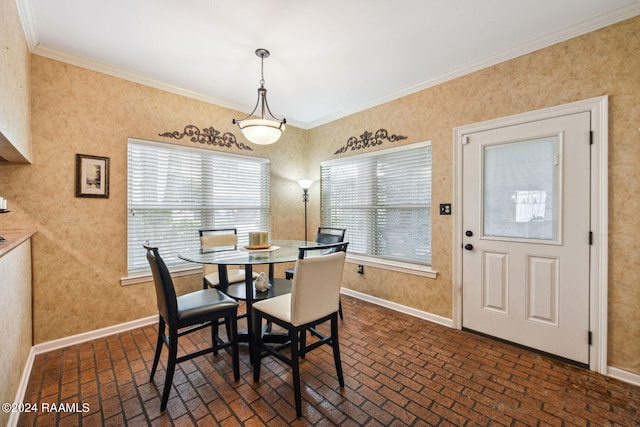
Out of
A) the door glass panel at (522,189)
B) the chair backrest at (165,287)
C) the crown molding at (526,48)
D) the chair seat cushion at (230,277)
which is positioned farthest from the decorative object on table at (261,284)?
the crown molding at (526,48)

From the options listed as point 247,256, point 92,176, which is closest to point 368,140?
point 247,256

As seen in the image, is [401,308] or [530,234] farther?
[401,308]

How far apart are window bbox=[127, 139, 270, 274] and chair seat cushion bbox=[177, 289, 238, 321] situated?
132 cm

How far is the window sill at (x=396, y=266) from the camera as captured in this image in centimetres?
309

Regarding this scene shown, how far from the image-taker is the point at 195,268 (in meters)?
3.36

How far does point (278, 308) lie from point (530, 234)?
226cm

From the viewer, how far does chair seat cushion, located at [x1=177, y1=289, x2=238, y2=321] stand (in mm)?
1903

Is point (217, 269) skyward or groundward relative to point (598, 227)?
groundward

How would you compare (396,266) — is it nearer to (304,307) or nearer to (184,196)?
(304,307)

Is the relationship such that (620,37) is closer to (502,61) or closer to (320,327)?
(502,61)

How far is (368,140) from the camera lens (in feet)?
12.1

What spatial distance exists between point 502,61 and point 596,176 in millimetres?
1266

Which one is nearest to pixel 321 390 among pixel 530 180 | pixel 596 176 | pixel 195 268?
pixel 195 268

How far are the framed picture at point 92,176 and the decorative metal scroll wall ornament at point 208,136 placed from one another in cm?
69
